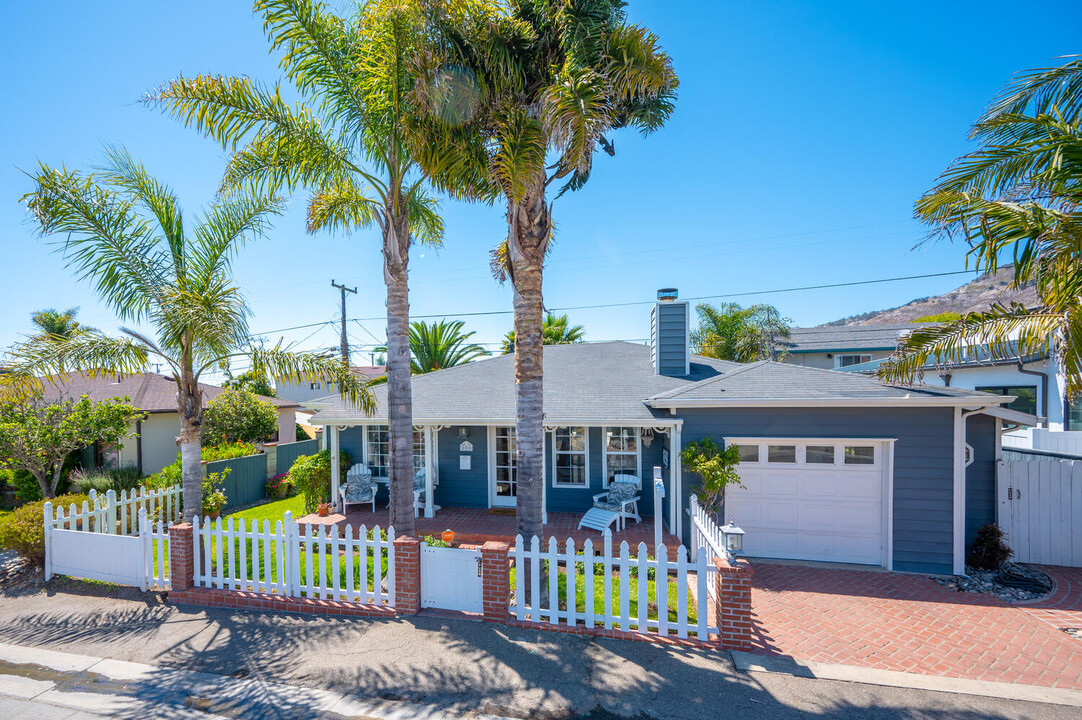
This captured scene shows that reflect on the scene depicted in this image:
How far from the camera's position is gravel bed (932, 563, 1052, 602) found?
7.38 metres

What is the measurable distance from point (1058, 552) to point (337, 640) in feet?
40.0

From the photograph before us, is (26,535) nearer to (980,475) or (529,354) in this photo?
(529,354)

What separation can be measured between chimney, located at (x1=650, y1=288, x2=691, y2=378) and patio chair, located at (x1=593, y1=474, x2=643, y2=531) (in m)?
3.32

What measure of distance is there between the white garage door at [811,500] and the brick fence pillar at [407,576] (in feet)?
19.3

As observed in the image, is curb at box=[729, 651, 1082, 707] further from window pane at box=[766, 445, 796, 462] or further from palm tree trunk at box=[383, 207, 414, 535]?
palm tree trunk at box=[383, 207, 414, 535]

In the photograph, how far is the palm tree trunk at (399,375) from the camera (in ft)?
24.2

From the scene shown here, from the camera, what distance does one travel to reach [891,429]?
8.49m

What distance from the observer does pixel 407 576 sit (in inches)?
251

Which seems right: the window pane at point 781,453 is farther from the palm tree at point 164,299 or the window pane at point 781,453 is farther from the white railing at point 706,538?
the palm tree at point 164,299

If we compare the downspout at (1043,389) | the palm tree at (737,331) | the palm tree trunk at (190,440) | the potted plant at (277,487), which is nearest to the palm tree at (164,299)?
the palm tree trunk at (190,440)

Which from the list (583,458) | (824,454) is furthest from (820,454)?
(583,458)

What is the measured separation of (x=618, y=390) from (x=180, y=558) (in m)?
8.94

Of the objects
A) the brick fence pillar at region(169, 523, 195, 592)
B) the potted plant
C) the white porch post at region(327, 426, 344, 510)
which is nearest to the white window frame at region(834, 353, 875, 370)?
the white porch post at region(327, 426, 344, 510)

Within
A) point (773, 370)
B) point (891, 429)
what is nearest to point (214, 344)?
point (773, 370)
